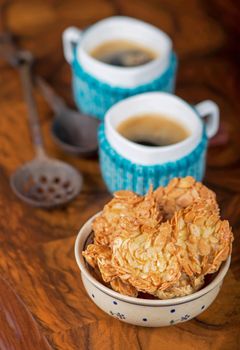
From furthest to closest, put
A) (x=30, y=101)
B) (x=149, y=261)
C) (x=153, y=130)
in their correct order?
(x=30, y=101) → (x=153, y=130) → (x=149, y=261)

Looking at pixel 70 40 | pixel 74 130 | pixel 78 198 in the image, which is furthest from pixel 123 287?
pixel 70 40

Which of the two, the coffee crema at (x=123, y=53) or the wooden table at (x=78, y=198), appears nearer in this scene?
the wooden table at (x=78, y=198)

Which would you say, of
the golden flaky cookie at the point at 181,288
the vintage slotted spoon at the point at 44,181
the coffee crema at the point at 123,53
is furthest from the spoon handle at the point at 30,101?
the golden flaky cookie at the point at 181,288

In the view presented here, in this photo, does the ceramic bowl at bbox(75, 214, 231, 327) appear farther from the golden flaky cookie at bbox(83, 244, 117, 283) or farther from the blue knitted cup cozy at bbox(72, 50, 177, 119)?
the blue knitted cup cozy at bbox(72, 50, 177, 119)

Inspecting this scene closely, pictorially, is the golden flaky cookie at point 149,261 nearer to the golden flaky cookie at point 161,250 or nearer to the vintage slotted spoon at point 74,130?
the golden flaky cookie at point 161,250

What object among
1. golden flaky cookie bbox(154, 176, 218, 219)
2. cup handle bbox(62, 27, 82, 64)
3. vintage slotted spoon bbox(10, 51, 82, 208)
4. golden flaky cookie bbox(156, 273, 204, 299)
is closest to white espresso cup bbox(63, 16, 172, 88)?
cup handle bbox(62, 27, 82, 64)

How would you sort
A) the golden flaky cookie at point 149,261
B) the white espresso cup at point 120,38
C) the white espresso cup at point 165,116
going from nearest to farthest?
the golden flaky cookie at point 149,261
the white espresso cup at point 165,116
the white espresso cup at point 120,38

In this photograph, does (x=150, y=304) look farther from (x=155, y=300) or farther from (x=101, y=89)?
(x=101, y=89)
